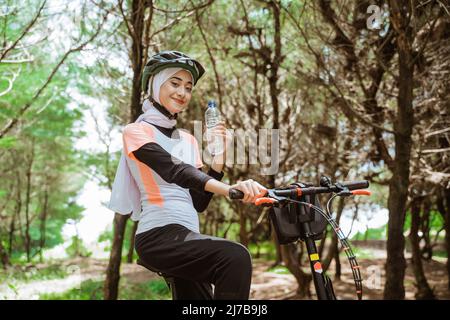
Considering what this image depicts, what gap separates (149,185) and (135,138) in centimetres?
27

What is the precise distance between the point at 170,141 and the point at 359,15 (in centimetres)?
581

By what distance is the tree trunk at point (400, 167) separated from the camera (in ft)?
18.9

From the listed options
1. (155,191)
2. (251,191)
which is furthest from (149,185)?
(251,191)

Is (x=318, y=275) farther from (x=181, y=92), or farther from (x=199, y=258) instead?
(x=181, y=92)

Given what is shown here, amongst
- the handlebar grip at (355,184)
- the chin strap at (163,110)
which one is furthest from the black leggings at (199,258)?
the chin strap at (163,110)

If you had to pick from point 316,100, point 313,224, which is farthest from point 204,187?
point 316,100

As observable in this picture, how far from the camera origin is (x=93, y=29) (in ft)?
23.9

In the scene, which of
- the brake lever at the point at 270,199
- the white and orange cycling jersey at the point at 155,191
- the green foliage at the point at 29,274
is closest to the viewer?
the brake lever at the point at 270,199

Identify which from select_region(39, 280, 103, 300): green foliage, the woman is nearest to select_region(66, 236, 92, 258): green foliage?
select_region(39, 280, 103, 300): green foliage

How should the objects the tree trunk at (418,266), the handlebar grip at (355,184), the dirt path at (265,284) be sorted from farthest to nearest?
the dirt path at (265,284), the tree trunk at (418,266), the handlebar grip at (355,184)

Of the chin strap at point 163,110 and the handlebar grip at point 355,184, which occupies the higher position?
the chin strap at point 163,110

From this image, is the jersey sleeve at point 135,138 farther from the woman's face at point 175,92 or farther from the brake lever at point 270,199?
the brake lever at point 270,199

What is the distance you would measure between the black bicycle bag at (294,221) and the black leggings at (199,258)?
7.5 inches
